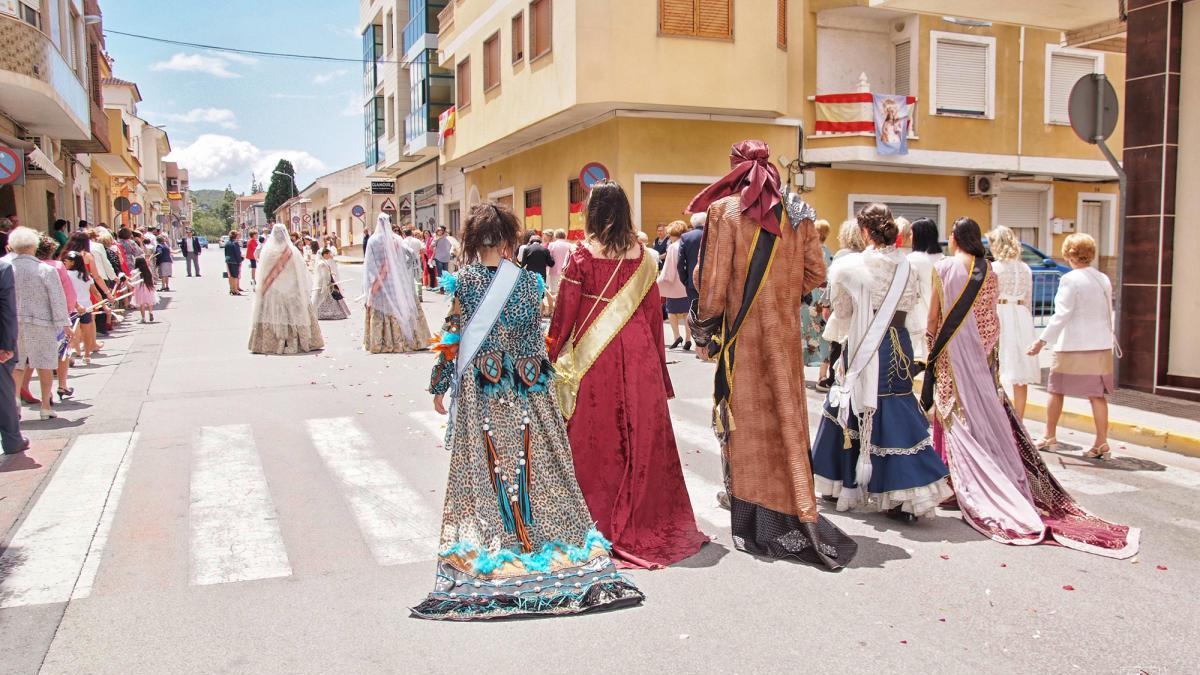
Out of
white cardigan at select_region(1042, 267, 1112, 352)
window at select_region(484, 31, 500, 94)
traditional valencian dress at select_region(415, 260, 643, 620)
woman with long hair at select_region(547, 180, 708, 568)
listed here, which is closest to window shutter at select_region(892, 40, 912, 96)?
window at select_region(484, 31, 500, 94)

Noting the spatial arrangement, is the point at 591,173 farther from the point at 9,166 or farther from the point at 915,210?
the point at 915,210

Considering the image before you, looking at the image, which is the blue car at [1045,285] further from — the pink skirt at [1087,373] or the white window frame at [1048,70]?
the pink skirt at [1087,373]

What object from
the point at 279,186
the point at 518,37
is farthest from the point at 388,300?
the point at 279,186

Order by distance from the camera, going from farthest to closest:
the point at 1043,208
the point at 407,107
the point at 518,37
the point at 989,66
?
the point at 407,107 < the point at 1043,208 < the point at 989,66 < the point at 518,37

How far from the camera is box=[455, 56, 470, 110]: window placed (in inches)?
1042

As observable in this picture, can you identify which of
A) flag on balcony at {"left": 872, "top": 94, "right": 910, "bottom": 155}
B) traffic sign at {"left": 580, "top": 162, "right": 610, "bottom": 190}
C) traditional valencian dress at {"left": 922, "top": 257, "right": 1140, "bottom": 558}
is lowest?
traditional valencian dress at {"left": 922, "top": 257, "right": 1140, "bottom": 558}

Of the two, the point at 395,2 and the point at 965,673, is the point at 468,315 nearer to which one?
the point at 965,673

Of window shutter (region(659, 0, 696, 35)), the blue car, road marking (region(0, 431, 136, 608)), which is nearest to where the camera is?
road marking (region(0, 431, 136, 608))

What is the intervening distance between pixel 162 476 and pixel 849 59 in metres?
19.0

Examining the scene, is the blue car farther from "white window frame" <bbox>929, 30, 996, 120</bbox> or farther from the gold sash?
the gold sash

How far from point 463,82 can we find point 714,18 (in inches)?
387

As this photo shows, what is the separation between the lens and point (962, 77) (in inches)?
880

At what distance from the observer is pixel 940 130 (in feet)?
72.8

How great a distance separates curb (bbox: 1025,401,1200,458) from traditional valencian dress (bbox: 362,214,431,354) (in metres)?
8.76
